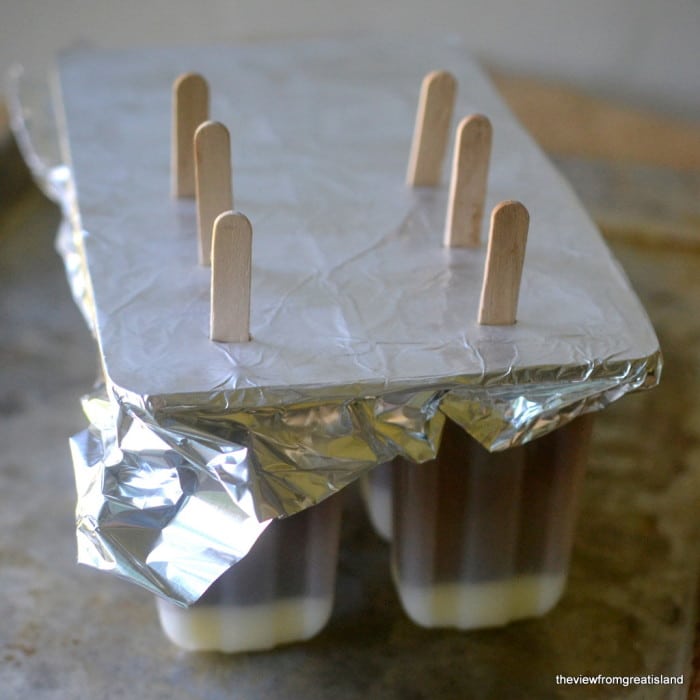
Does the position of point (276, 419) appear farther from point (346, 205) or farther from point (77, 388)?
point (77, 388)

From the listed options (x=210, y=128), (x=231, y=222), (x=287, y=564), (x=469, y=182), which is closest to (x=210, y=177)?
(x=210, y=128)

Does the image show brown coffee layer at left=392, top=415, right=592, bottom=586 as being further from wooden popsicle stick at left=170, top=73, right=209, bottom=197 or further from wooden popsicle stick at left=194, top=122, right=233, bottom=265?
wooden popsicle stick at left=170, top=73, right=209, bottom=197

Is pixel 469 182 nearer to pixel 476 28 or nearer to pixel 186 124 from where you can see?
pixel 186 124

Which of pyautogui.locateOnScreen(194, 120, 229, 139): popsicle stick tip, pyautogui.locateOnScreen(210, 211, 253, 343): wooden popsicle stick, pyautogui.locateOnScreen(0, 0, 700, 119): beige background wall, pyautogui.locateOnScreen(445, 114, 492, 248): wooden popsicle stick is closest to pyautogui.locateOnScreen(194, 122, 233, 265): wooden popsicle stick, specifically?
pyautogui.locateOnScreen(194, 120, 229, 139): popsicle stick tip

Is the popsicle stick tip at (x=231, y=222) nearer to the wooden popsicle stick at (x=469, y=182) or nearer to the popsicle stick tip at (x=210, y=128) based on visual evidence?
the popsicle stick tip at (x=210, y=128)

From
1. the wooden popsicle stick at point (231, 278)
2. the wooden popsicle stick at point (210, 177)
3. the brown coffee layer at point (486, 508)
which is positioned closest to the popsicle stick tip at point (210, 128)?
the wooden popsicle stick at point (210, 177)
